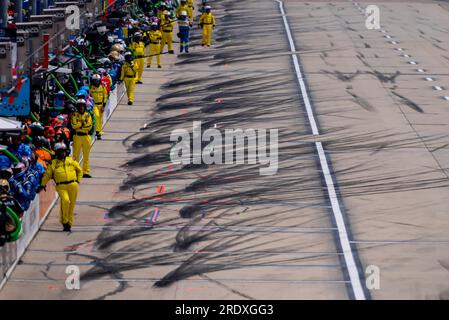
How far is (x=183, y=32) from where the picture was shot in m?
50.6

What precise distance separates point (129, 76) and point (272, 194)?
1139cm

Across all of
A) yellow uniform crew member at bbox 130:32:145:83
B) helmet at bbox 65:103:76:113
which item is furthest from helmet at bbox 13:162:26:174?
yellow uniform crew member at bbox 130:32:145:83

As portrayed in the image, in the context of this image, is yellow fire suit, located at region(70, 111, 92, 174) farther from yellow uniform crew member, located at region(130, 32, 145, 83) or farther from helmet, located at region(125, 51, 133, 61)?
yellow uniform crew member, located at region(130, 32, 145, 83)

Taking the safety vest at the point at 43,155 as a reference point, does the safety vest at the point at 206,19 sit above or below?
below

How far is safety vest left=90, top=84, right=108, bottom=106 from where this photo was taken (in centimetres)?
3297

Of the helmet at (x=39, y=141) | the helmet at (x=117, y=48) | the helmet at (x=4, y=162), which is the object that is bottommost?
the helmet at (x=117, y=48)

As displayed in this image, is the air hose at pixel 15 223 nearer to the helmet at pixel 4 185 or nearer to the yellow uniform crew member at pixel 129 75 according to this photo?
→ the helmet at pixel 4 185

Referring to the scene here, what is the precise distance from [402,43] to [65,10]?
76.4 feet

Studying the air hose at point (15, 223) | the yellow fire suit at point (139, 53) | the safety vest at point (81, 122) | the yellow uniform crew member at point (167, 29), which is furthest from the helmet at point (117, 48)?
the air hose at point (15, 223)

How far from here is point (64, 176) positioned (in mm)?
24438

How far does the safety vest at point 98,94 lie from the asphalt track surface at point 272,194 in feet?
4.23

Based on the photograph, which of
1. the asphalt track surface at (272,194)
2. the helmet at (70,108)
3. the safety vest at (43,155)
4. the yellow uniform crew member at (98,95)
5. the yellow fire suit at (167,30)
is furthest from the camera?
the yellow fire suit at (167,30)

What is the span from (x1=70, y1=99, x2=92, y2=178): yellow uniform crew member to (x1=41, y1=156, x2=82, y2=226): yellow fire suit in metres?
3.83

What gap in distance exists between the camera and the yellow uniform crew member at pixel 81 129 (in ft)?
93.1
